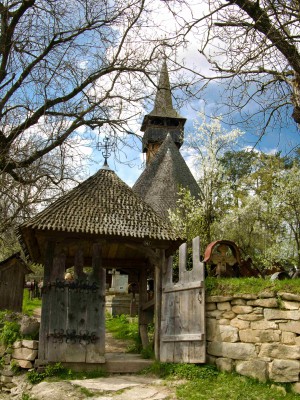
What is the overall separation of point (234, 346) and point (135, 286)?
682cm

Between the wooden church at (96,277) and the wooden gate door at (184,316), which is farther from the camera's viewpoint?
the wooden church at (96,277)

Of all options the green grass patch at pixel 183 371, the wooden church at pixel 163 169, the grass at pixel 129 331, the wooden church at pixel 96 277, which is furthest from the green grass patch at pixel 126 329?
the wooden church at pixel 163 169

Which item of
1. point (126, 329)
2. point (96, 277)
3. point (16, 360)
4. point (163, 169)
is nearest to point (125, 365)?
point (96, 277)

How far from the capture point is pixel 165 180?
2805 cm

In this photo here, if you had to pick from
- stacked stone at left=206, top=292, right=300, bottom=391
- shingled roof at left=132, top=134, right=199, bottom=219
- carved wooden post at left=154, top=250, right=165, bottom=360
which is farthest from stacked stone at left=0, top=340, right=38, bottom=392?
shingled roof at left=132, top=134, right=199, bottom=219

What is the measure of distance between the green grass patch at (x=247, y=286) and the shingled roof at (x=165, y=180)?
46.7 feet

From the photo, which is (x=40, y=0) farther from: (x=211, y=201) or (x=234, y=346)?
(x=211, y=201)

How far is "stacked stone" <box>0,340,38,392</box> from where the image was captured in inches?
347

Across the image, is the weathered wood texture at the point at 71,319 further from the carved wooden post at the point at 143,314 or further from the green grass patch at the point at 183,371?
the carved wooden post at the point at 143,314

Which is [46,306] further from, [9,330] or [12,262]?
[12,262]

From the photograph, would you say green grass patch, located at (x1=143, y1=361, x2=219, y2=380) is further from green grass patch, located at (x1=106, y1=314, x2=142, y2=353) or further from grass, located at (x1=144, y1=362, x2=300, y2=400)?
green grass patch, located at (x1=106, y1=314, x2=142, y2=353)

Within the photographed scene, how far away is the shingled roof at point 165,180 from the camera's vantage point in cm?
2548

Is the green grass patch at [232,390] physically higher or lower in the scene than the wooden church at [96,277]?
lower

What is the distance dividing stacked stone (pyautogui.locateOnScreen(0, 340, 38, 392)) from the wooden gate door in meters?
2.56
